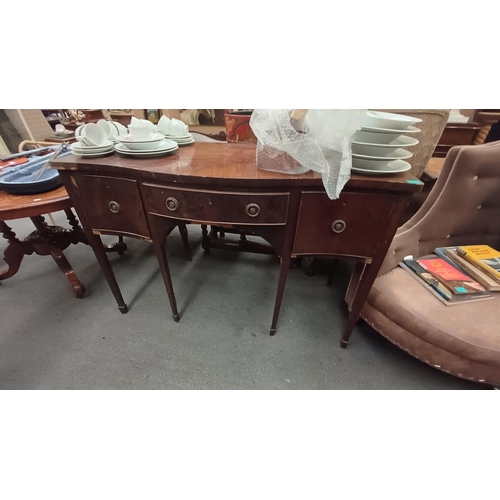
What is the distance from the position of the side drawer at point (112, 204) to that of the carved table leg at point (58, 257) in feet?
2.03

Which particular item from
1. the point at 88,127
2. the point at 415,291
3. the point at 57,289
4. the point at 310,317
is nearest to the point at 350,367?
the point at 310,317

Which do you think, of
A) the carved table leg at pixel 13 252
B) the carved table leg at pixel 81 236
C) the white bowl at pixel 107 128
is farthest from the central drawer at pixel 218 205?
the carved table leg at pixel 13 252

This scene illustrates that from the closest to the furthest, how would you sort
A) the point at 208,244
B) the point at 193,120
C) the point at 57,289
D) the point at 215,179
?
1. the point at 215,179
2. the point at 57,289
3. the point at 208,244
4. the point at 193,120

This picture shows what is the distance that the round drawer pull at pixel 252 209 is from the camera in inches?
28.3

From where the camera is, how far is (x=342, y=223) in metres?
0.74

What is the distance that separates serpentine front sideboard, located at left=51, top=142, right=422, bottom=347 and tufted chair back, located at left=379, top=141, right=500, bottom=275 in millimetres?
337

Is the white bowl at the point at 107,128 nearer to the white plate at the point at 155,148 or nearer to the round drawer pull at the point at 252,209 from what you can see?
the white plate at the point at 155,148

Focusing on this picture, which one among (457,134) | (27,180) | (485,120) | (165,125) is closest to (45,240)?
(27,180)

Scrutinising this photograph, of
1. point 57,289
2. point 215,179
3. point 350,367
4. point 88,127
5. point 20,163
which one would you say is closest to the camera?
point 215,179

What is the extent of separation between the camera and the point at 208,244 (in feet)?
5.47

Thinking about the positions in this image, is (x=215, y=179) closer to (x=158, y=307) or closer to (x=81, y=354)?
(x=158, y=307)

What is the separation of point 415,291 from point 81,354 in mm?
1438

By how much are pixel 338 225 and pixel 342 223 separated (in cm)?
1

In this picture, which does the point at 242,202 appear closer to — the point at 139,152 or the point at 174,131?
the point at 139,152
